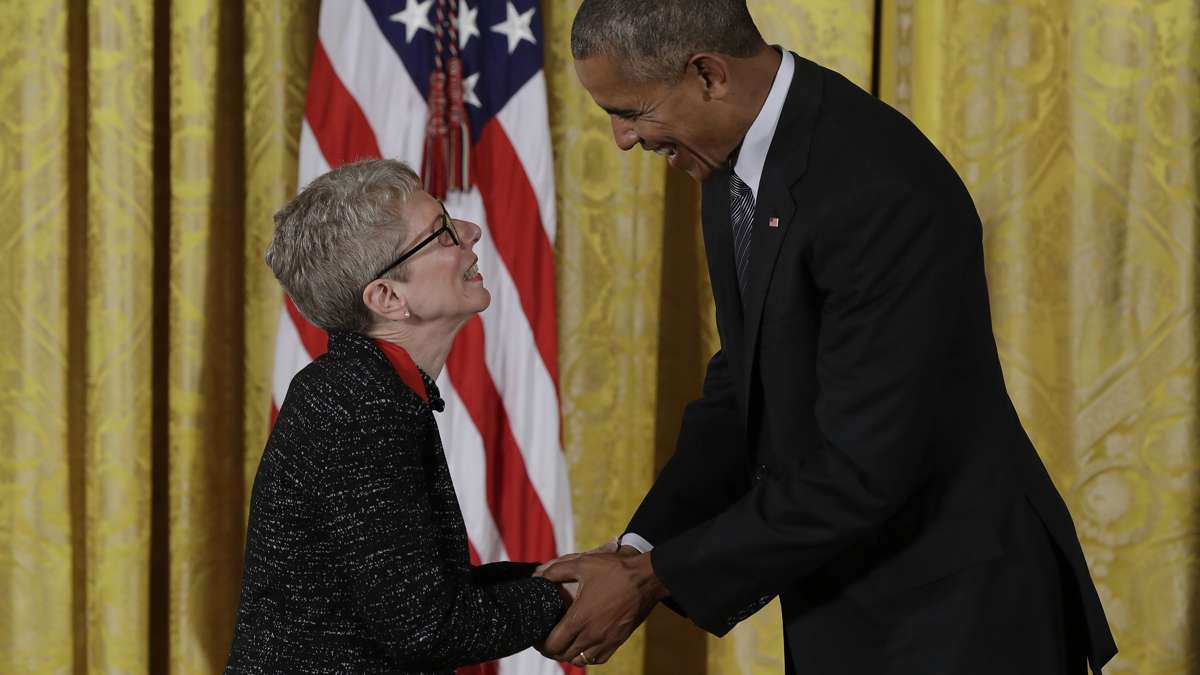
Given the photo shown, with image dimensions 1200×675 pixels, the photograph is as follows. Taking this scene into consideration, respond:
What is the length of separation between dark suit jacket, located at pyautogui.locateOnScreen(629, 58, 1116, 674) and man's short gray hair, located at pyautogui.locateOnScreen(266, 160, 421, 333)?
19.8 inches

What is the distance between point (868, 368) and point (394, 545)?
1.99ft

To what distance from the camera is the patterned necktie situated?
1699 mm

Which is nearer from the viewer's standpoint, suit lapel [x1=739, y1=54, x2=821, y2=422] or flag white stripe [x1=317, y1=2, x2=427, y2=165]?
suit lapel [x1=739, y1=54, x2=821, y2=422]

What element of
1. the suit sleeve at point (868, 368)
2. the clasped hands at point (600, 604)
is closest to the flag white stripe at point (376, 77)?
the clasped hands at point (600, 604)

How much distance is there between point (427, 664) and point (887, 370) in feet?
2.24

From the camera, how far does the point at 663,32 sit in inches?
61.7

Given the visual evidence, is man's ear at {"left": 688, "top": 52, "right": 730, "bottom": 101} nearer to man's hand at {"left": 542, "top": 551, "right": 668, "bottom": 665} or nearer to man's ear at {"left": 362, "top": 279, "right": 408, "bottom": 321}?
man's ear at {"left": 362, "top": 279, "right": 408, "bottom": 321}

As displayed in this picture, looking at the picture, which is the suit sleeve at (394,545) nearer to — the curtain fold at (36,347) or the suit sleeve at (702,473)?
the suit sleeve at (702,473)

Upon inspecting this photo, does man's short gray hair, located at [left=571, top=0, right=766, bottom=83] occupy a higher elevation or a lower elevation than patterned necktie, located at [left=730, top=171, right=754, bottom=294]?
higher

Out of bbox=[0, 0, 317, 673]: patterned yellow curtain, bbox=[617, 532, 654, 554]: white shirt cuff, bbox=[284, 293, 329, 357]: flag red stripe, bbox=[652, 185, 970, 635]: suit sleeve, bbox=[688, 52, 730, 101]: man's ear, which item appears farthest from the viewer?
bbox=[0, 0, 317, 673]: patterned yellow curtain

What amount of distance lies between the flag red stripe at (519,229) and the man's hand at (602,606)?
3.42 ft

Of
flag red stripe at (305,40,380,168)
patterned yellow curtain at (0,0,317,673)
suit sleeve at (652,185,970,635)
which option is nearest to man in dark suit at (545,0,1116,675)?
suit sleeve at (652,185,970,635)

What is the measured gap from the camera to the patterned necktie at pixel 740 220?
5.57ft

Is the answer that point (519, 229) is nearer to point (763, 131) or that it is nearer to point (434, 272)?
point (434, 272)
